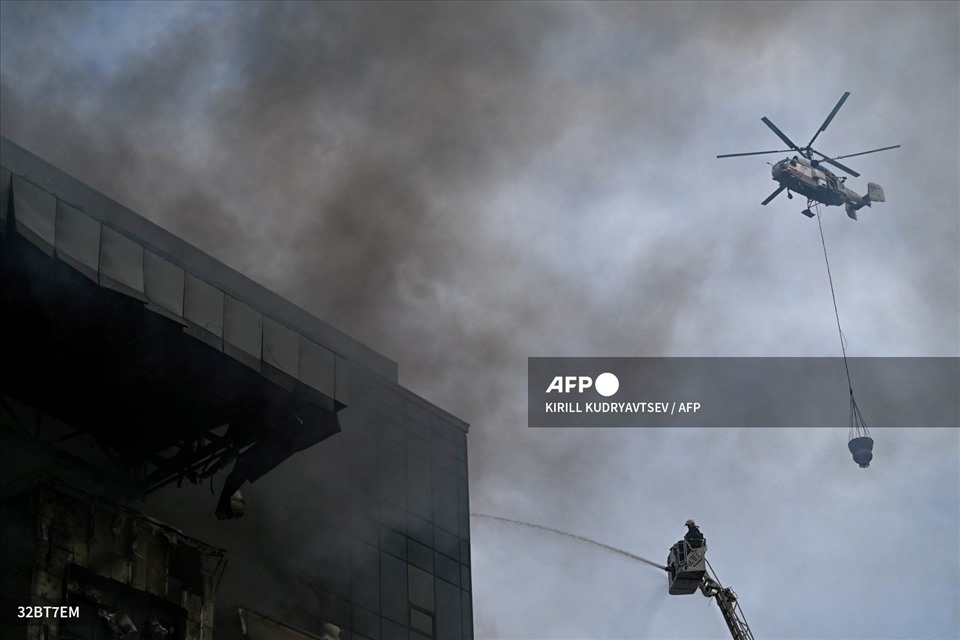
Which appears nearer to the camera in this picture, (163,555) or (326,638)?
(163,555)

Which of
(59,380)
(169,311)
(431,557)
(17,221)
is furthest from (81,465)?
(431,557)

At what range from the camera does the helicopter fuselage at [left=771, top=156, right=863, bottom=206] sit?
6309cm

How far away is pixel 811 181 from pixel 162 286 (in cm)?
3493

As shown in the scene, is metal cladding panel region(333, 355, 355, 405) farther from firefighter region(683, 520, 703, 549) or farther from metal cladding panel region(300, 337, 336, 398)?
firefighter region(683, 520, 703, 549)

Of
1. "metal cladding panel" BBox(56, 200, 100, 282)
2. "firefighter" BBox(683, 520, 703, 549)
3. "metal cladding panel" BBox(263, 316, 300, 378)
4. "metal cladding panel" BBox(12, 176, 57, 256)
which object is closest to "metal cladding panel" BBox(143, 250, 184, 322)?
"metal cladding panel" BBox(56, 200, 100, 282)

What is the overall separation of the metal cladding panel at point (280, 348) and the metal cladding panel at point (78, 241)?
5733mm

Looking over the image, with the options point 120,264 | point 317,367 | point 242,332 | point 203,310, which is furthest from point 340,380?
point 120,264

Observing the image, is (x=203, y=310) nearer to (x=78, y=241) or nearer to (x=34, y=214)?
(x=78, y=241)

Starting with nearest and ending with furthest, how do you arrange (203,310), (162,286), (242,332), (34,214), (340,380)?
(34,214)
(162,286)
(203,310)
(242,332)
(340,380)

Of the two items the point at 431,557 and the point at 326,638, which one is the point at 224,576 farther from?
the point at 431,557

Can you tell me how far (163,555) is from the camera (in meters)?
37.6

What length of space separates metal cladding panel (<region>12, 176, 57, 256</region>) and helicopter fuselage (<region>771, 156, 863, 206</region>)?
35888 millimetres

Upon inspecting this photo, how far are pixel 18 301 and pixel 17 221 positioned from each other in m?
2.37

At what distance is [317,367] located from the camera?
40875 mm
